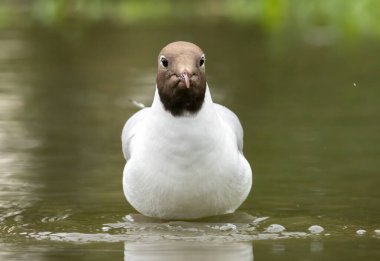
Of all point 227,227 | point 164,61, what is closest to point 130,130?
point 164,61

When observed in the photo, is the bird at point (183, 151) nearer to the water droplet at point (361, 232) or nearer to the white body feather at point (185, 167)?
the white body feather at point (185, 167)

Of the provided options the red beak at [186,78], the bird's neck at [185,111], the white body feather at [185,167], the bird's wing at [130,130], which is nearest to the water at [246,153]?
the white body feather at [185,167]

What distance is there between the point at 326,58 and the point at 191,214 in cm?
924

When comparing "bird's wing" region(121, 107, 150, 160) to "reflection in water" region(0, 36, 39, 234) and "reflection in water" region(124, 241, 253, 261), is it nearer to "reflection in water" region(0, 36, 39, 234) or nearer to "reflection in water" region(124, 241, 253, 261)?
"reflection in water" region(0, 36, 39, 234)

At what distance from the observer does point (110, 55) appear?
17766 millimetres

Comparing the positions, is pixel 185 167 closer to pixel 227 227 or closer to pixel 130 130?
pixel 227 227

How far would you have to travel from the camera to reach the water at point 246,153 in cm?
677

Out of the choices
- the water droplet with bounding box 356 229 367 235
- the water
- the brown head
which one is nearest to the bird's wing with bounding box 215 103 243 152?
the water

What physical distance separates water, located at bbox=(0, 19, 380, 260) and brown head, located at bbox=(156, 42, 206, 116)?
0.70 metres

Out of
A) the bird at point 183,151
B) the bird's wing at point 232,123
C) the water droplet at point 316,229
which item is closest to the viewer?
the water droplet at point 316,229

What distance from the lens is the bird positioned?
7184mm

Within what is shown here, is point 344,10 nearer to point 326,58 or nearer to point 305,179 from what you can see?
point 326,58

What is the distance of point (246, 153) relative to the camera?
9.66 meters

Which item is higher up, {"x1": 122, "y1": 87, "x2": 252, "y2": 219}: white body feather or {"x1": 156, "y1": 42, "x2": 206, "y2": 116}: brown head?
{"x1": 156, "y1": 42, "x2": 206, "y2": 116}: brown head
